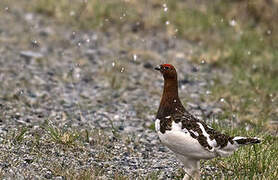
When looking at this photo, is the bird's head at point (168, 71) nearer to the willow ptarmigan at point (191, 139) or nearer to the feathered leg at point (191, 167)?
the willow ptarmigan at point (191, 139)

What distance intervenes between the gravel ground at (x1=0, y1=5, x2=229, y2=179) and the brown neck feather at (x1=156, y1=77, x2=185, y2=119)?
910 mm

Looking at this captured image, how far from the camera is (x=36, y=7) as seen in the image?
14.8 metres

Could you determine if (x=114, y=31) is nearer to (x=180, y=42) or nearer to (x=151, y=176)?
(x=180, y=42)

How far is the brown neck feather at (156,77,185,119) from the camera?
6.00 metres

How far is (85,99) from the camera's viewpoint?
10.0 m

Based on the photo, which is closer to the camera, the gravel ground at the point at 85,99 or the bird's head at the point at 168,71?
the bird's head at the point at 168,71

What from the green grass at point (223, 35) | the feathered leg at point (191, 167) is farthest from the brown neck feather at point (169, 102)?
the green grass at point (223, 35)

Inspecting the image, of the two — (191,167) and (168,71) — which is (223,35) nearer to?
(168,71)

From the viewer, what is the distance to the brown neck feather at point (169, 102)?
19.7ft

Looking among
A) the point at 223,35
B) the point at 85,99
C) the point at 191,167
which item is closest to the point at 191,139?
the point at 191,167

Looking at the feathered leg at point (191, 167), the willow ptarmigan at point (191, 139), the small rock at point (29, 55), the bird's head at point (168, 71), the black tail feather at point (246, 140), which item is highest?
the bird's head at point (168, 71)

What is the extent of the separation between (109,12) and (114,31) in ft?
1.99

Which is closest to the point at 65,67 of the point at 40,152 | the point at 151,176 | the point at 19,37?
the point at 19,37

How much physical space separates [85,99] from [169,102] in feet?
13.7
